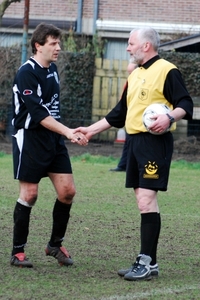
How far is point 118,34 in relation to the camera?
24.2 meters

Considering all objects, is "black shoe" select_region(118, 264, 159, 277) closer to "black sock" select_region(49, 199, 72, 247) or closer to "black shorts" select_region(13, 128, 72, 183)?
"black sock" select_region(49, 199, 72, 247)

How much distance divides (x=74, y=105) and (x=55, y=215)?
44.2ft

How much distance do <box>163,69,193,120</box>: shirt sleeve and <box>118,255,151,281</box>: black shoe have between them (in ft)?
4.06

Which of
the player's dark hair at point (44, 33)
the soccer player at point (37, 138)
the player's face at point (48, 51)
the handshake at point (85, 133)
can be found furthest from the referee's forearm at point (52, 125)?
the player's dark hair at point (44, 33)

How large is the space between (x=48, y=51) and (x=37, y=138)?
2.46ft

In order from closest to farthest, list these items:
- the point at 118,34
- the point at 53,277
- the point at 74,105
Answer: the point at 53,277 < the point at 74,105 < the point at 118,34

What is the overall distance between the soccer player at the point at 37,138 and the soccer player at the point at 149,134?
589 millimetres

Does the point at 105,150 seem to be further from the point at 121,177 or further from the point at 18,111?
the point at 18,111

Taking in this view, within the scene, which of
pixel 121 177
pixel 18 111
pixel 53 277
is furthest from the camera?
pixel 121 177

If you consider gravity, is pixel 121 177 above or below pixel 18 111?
below

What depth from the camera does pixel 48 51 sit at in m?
6.73

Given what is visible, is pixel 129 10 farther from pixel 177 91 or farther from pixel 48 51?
pixel 177 91

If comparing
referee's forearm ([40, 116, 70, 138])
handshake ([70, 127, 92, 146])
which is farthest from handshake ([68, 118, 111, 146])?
referee's forearm ([40, 116, 70, 138])

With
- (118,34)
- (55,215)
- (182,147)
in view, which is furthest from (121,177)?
(118,34)
